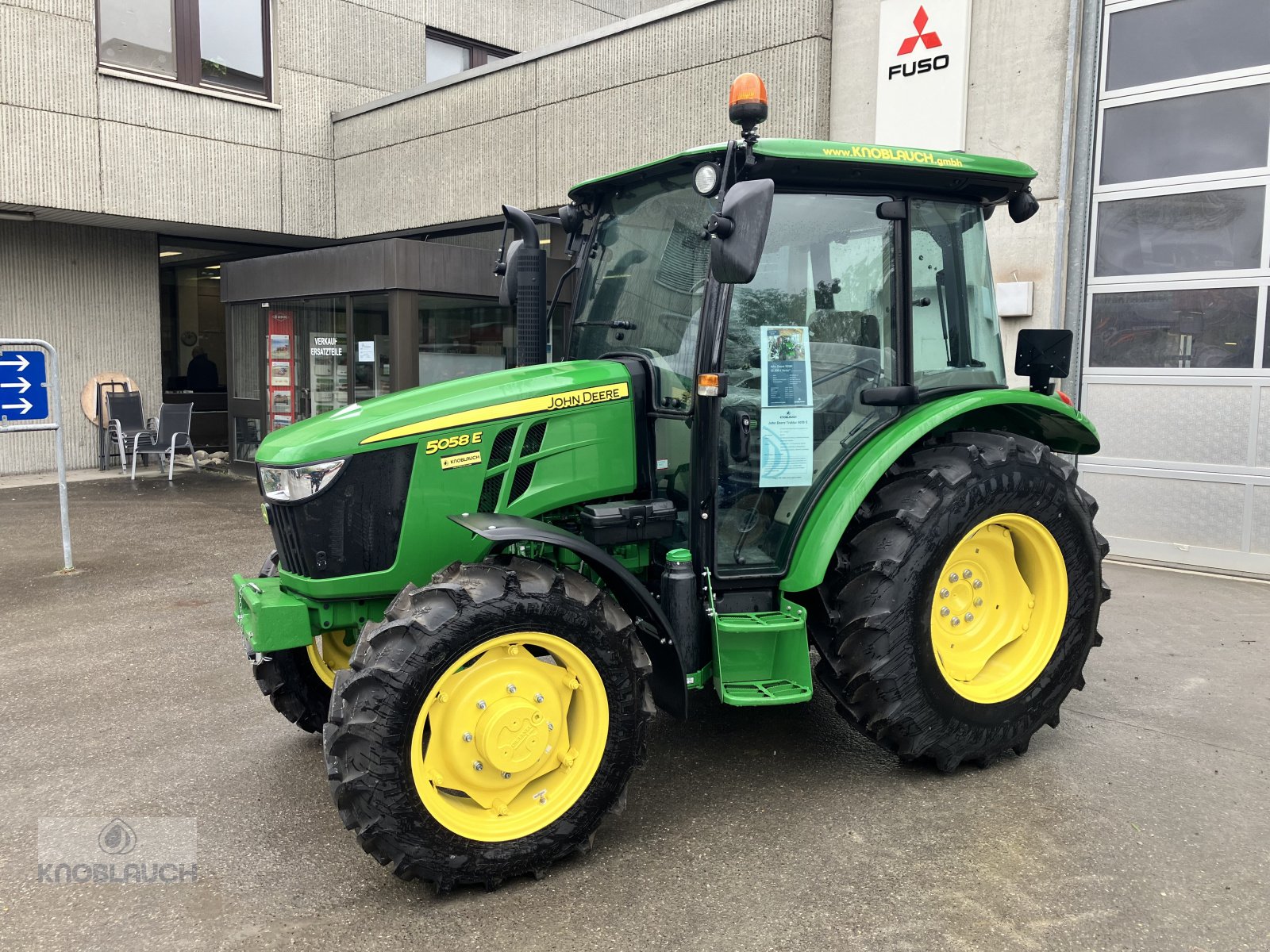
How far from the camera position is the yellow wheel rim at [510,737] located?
286 centimetres

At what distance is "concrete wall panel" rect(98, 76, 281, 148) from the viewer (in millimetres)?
11906

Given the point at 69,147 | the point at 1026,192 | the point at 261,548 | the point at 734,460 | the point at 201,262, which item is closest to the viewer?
the point at 734,460

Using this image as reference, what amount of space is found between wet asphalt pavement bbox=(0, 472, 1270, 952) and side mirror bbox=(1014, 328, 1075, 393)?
1.50 m

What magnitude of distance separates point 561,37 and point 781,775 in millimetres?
15330

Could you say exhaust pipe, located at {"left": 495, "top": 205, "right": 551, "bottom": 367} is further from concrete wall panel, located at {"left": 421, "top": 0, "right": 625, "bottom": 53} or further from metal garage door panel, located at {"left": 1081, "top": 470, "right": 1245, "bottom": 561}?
concrete wall panel, located at {"left": 421, "top": 0, "right": 625, "bottom": 53}

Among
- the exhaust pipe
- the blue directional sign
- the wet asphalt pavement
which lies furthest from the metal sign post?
the exhaust pipe

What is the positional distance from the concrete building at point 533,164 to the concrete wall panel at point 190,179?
0.03 m

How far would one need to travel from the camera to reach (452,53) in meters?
15.2

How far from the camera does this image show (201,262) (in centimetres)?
1550

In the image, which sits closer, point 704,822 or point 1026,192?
point 704,822

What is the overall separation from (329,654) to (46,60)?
34.9 feet

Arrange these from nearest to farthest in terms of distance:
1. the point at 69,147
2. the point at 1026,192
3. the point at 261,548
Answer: the point at 1026,192, the point at 261,548, the point at 69,147

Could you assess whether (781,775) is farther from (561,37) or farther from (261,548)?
(561,37)

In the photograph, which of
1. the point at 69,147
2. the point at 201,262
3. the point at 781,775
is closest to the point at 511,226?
the point at 781,775
